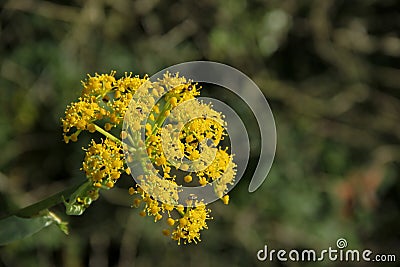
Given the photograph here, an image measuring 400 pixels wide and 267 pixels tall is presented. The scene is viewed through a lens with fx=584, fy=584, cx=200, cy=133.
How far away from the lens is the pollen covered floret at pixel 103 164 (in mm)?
1356

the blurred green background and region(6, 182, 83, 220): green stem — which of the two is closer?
region(6, 182, 83, 220): green stem

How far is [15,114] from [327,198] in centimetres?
167

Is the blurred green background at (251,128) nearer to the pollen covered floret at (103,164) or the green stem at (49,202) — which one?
the green stem at (49,202)

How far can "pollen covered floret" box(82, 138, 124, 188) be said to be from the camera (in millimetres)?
1356

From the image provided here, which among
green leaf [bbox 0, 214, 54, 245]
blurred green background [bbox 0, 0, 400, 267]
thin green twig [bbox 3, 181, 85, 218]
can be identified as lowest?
green leaf [bbox 0, 214, 54, 245]

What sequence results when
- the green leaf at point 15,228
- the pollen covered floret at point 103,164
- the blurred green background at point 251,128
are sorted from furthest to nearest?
the blurred green background at point 251,128
the green leaf at point 15,228
the pollen covered floret at point 103,164

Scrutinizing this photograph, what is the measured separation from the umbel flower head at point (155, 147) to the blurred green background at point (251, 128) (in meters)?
1.39

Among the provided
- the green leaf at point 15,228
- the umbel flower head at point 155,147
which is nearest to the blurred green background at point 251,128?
the green leaf at point 15,228

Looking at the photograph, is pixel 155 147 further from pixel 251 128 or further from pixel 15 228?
pixel 251 128

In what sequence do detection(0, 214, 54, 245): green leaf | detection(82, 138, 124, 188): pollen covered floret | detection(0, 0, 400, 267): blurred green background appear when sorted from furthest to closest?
detection(0, 0, 400, 267): blurred green background → detection(0, 214, 54, 245): green leaf → detection(82, 138, 124, 188): pollen covered floret

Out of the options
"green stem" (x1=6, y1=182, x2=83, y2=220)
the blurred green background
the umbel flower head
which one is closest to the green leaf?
"green stem" (x1=6, y1=182, x2=83, y2=220)

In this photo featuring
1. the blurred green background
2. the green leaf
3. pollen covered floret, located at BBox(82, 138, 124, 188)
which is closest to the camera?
pollen covered floret, located at BBox(82, 138, 124, 188)

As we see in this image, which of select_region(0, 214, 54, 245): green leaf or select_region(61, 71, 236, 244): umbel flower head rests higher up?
select_region(61, 71, 236, 244): umbel flower head

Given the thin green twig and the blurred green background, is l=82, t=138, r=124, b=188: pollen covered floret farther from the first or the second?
the blurred green background
